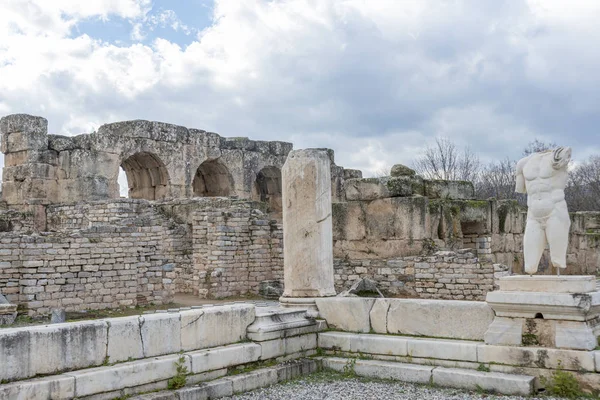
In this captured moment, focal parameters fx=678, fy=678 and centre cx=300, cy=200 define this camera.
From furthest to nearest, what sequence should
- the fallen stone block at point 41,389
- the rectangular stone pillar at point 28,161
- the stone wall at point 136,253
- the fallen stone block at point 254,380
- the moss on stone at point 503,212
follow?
the rectangular stone pillar at point 28,161 → the moss on stone at point 503,212 → the stone wall at point 136,253 → the fallen stone block at point 254,380 → the fallen stone block at point 41,389

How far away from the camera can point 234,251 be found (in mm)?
16188

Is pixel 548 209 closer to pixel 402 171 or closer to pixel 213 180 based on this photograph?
pixel 402 171

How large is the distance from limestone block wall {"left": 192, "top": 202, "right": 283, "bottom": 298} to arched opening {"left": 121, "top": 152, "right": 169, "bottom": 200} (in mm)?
6754

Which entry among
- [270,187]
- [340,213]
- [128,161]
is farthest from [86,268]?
[270,187]

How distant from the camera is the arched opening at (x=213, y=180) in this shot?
81.1ft

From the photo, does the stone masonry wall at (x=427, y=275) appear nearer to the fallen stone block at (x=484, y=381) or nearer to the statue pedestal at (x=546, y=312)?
the statue pedestal at (x=546, y=312)

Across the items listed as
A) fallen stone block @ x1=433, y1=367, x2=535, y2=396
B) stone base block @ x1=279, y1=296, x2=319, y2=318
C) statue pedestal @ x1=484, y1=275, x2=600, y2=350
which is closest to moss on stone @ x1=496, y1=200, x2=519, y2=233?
stone base block @ x1=279, y1=296, x2=319, y2=318

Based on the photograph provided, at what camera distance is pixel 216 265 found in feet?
51.9

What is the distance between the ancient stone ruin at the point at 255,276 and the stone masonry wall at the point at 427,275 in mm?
36

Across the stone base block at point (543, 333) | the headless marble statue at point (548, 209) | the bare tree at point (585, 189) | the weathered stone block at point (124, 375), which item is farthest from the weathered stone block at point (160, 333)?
the bare tree at point (585, 189)

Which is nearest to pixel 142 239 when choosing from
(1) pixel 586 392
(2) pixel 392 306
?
(2) pixel 392 306

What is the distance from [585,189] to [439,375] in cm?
3787

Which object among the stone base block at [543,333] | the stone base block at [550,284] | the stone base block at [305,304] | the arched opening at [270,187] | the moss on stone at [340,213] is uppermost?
the arched opening at [270,187]

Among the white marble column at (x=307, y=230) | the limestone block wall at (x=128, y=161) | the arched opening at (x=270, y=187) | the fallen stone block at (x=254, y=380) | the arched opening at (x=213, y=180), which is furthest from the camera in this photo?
the arched opening at (x=270, y=187)
